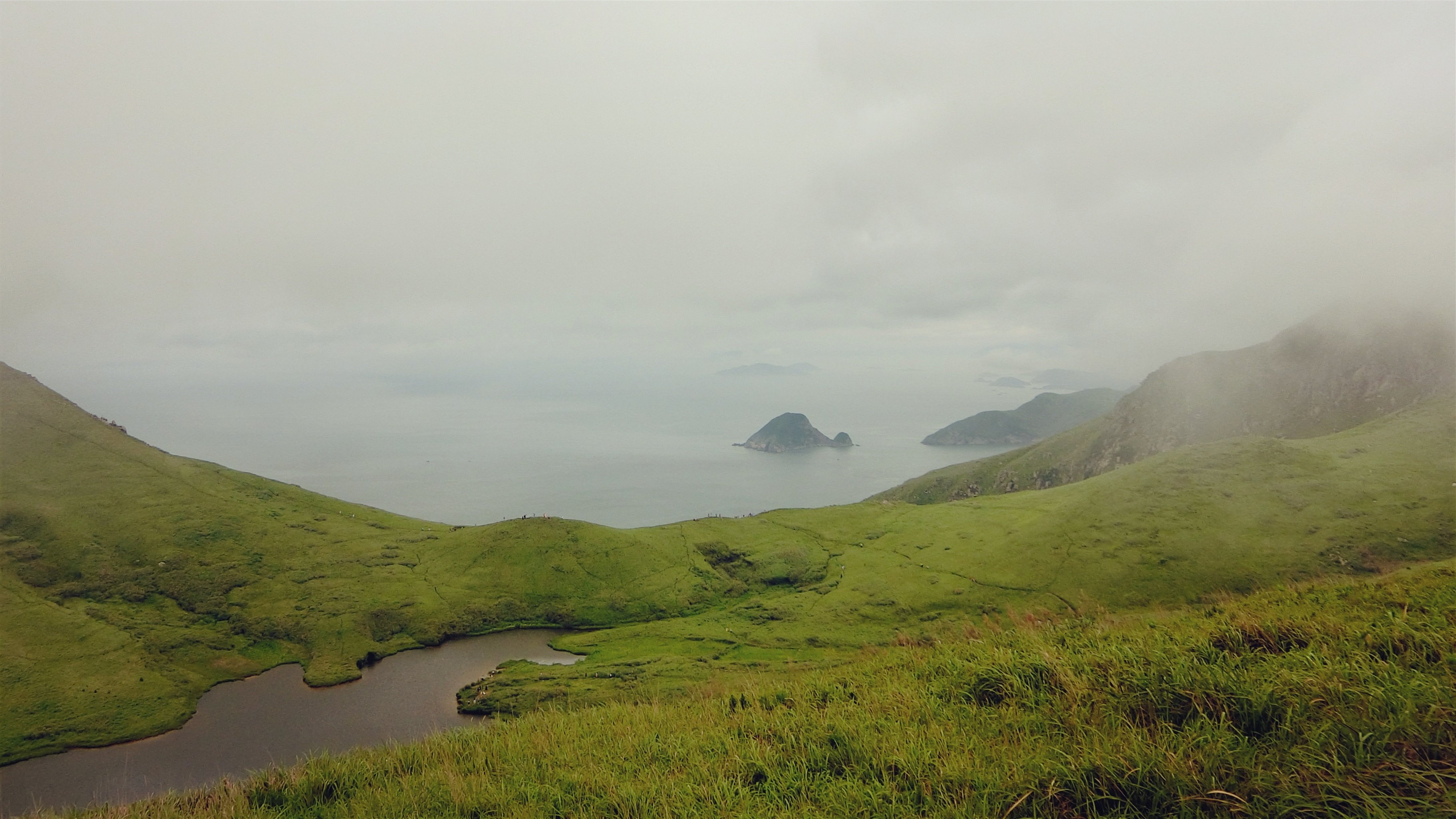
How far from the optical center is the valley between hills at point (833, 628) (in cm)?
538

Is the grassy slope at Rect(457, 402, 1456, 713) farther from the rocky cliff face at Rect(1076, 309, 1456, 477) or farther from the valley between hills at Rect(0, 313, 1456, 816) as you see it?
the rocky cliff face at Rect(1076, 309, 1456, 477)

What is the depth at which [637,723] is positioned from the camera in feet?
30.4

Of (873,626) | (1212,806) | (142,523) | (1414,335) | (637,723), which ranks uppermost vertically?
(1414,335)

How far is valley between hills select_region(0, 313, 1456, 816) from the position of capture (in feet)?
17.7

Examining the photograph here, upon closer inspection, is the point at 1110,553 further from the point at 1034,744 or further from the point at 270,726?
the point at 270,726

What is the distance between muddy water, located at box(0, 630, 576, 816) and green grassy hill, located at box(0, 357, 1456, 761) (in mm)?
2374

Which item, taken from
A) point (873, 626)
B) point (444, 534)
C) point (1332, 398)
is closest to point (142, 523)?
point (444, 534)

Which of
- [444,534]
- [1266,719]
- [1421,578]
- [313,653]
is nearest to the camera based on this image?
[1266,719]

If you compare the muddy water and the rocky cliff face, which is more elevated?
the rocky cliff face

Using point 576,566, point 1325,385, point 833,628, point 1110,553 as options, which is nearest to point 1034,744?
point 833,628

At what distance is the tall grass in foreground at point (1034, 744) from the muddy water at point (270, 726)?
38.2 m

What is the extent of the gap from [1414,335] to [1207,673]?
268661mm

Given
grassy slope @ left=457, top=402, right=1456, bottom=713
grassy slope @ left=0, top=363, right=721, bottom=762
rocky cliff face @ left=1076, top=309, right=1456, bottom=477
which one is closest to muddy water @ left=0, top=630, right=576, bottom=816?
grassy slope @ left=0, top=363, right=721, bottom=762

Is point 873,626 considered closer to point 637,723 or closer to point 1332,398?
point 637,723
